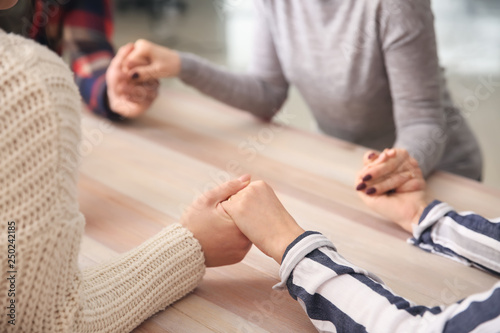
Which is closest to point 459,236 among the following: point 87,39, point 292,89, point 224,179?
point 224,179

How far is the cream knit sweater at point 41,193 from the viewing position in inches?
18.6

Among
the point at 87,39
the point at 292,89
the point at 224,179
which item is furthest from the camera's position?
the point at 292,89

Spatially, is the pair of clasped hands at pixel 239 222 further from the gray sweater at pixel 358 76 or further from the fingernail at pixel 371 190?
the gray sweater at pixel 358 76

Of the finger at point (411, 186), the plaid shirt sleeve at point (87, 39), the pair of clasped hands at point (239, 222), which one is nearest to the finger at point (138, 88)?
the plaid shirt sleeve at point (87, 39)

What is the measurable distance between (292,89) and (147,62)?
1.90 m

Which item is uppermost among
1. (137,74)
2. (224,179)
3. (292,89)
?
(137,74)

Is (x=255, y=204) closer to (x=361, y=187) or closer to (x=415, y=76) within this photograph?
(x=361, y=187)

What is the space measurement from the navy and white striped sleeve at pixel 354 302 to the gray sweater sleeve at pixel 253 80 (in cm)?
59

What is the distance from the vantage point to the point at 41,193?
0.48m

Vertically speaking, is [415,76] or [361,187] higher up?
[415,76]

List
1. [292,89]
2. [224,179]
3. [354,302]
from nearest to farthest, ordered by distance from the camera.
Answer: [354,302] < [224,179] < [292,89]

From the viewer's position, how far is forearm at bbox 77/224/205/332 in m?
0.59

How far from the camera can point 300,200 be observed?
0.88 metres

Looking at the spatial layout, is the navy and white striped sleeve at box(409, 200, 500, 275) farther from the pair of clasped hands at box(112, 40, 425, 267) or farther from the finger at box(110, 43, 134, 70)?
the finger at box(110, 43, 134, 70)
